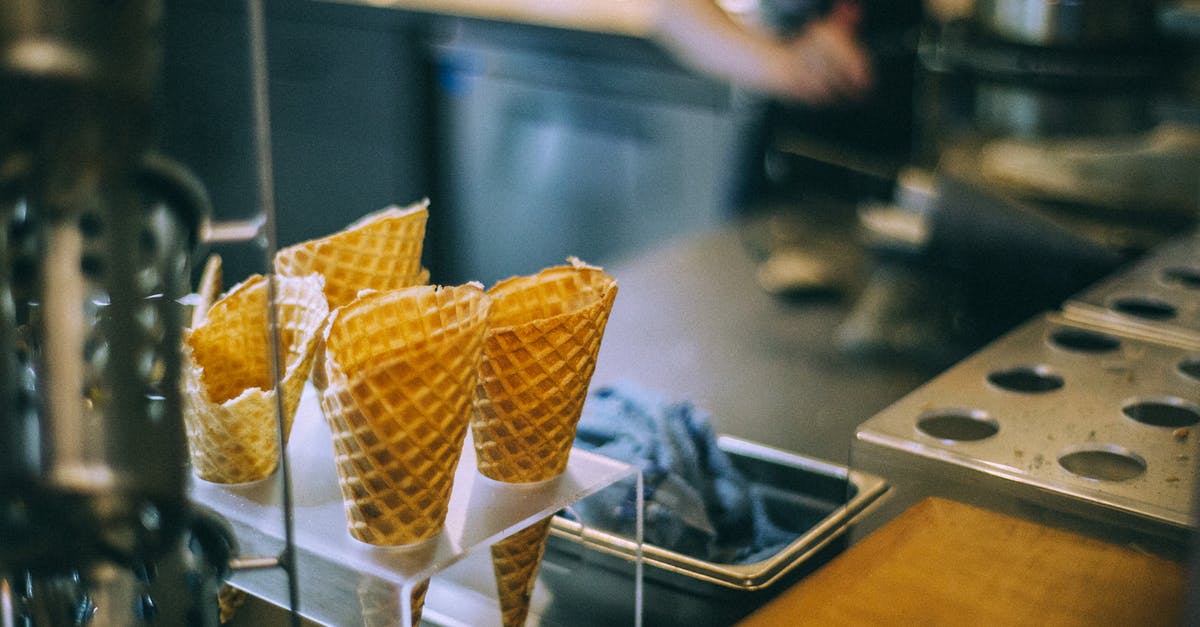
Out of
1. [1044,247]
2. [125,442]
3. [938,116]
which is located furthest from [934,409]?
[938,116]

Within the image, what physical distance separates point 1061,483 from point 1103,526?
0.04m

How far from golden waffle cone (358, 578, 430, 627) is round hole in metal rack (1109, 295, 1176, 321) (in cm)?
91

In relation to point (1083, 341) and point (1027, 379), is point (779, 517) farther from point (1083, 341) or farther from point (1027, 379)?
point (1083, 341)

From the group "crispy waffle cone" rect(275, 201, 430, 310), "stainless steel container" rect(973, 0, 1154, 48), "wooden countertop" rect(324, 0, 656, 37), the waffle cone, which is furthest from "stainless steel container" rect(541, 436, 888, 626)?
"wooden countertop" rect(324, 0, 656, 37)

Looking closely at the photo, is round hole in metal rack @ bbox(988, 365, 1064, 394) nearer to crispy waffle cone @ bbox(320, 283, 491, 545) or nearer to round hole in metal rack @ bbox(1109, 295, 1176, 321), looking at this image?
round hole in metal rack @ bbox(1109, 295, 1176, 321)

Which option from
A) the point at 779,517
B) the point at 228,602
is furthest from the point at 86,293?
the point at 779,517

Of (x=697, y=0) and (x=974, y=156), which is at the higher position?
(x=697, y=0)

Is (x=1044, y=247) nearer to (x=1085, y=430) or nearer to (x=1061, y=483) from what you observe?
(x=1085, y=430)

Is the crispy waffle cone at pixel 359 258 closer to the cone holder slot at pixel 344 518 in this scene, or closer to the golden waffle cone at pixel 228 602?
the cone holder slot at pixel 344 518

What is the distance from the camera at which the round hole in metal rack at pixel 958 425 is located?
949mm

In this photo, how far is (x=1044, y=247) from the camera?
4.86ft

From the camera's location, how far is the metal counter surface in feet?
3.68

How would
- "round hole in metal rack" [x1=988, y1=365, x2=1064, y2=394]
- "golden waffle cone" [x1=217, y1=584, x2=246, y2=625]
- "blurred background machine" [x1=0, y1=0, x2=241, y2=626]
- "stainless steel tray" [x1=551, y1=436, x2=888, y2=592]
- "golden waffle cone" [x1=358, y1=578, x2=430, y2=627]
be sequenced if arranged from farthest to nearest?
"round hole in metal rack" [x1=988, y1=365, x2=1064, y2=394] → "stainless steel tray" [x1=551, y1=436, x2=888, y2=592] → "golden waffle cone" [x1=358, y1=578, x2=430, y2=627] → "golden waffle cone" [x1=217, y1=584, x2=246, y2=625] → "blurred background machine" [x1=0, y1=0, x2=241, y2=626]

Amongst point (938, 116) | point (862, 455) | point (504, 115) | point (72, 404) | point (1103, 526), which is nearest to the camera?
point (72, 404)
